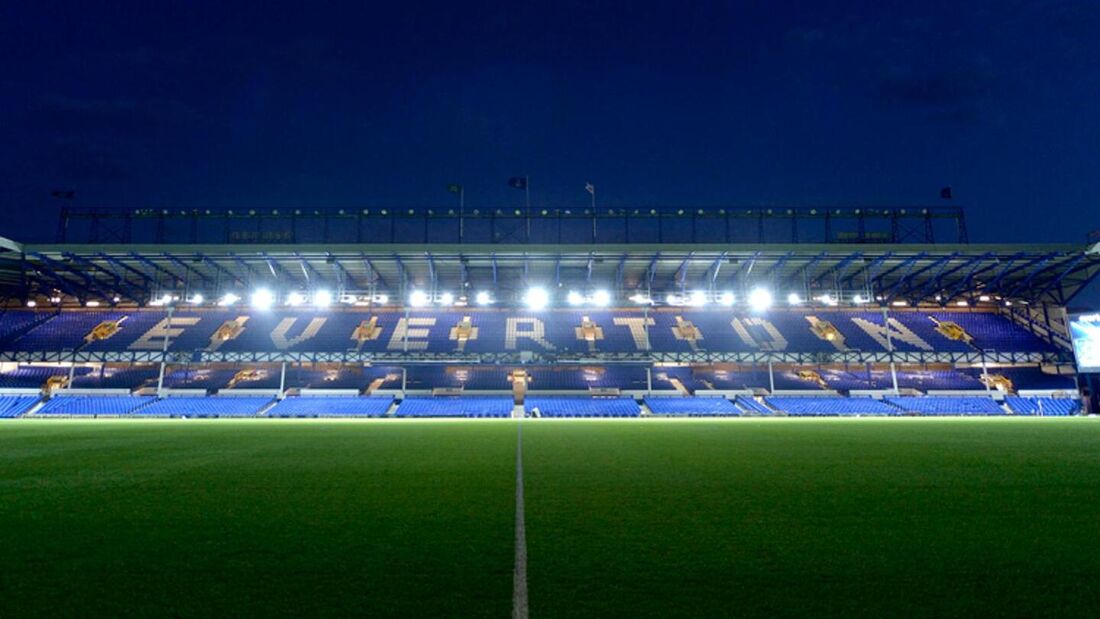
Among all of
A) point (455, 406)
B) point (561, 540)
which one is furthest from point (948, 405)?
point (561, 540)

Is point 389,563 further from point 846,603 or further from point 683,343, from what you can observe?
point 683,343

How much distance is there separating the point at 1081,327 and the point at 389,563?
4209 cm

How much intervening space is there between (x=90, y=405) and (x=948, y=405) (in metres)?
53.9

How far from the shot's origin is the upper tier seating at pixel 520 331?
126 feet

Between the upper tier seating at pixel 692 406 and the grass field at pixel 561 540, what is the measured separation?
2472 centimetres

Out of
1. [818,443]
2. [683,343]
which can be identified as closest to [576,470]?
[818,443]

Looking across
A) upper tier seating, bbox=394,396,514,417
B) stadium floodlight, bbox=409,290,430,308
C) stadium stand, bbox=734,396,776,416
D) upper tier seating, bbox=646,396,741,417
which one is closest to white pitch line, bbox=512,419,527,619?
upper tier seating, bbox=394,396,514,417

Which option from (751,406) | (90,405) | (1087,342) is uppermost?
(1087,342)

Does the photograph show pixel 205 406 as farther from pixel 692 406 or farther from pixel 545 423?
pixel 692 406

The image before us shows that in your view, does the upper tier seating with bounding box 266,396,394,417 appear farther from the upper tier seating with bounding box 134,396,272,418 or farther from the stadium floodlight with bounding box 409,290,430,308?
the stadium floodlight with bounding box 409,290,430,308

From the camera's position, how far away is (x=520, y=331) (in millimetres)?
41250

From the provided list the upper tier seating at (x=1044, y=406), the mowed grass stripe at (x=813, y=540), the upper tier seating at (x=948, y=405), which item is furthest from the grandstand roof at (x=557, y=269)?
the mowed grass stripe at (x=813, y=540)

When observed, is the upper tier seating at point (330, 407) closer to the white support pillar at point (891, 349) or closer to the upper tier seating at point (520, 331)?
the upper tier seating at point (520, 331)

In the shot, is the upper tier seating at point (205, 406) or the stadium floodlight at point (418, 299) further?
the stadium floodlight at point (418, 299)
